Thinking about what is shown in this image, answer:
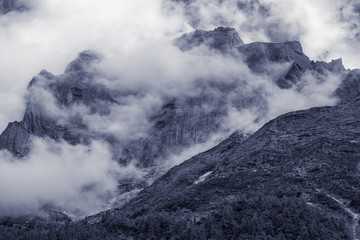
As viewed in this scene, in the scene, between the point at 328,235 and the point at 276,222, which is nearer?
the point at 328,235

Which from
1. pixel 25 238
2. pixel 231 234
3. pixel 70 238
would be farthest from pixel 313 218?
pixel 25 238

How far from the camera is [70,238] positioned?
19388 cm

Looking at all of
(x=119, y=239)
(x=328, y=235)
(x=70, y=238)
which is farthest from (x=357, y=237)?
(x=70, y=238)

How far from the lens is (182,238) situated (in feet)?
643

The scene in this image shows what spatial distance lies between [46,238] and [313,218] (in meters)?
91.8

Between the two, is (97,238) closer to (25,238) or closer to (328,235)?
(25,238)

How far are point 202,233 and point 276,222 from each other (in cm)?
2644

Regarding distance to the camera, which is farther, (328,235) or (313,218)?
(313,218)

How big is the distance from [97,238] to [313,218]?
7446 centimetres

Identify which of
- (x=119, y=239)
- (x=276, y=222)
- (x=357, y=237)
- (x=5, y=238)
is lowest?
(x=357, y=237)

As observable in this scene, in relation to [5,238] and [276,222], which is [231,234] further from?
[5,238]

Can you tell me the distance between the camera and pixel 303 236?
615 feet

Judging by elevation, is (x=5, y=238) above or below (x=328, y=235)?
above

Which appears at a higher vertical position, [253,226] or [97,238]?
[97,238]
